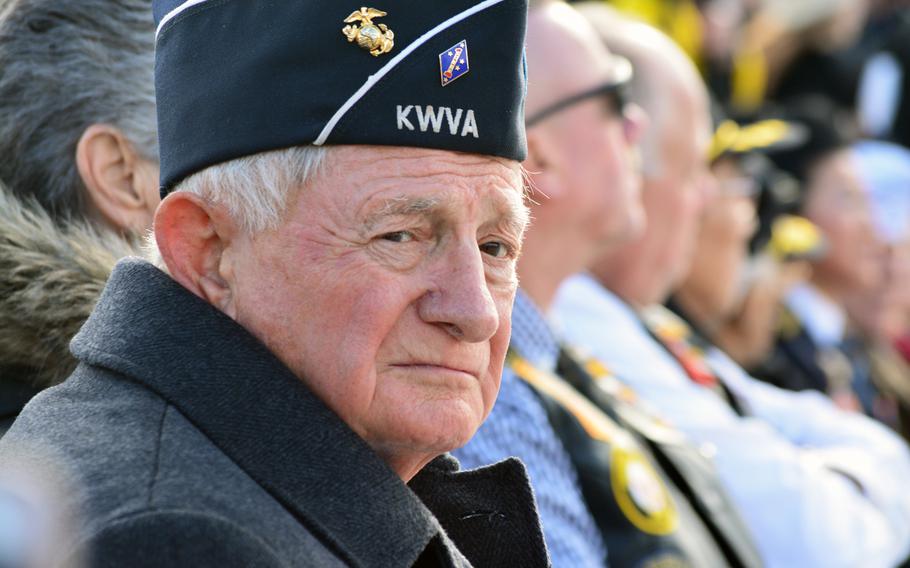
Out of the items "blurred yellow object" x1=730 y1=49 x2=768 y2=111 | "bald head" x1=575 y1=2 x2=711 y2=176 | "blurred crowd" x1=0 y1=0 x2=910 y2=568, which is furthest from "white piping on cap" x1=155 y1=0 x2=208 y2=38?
"blurred yellow object" x1=730 y1=49 x2=768 y2=111

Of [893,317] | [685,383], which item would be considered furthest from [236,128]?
[893,317]

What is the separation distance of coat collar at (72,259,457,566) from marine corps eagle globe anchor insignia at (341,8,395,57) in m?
0.41

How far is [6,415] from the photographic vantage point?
7.11ft

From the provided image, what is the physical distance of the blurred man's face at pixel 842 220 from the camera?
7.34 metres

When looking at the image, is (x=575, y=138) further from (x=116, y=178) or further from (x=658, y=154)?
(x=116, y=178)

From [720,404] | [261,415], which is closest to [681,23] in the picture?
[720,404]

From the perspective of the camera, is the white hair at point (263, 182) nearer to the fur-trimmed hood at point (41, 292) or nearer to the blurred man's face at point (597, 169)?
the fur-trimmed hood at point (41, 292)

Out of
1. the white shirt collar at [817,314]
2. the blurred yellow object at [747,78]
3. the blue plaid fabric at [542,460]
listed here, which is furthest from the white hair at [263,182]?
the blurred yellow object at [747,78]

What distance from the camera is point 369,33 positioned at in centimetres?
184

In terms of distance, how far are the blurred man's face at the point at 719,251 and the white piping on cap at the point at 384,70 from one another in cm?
404

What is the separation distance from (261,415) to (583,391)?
6.82ft

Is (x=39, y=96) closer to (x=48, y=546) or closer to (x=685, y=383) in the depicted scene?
(x=48, y=546)

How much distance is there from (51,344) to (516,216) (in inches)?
30.9

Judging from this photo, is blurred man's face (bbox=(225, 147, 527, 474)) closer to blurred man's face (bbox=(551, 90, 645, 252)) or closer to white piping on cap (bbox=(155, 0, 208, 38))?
white piping on cap (bbox=(155, 0, 208, 38))
